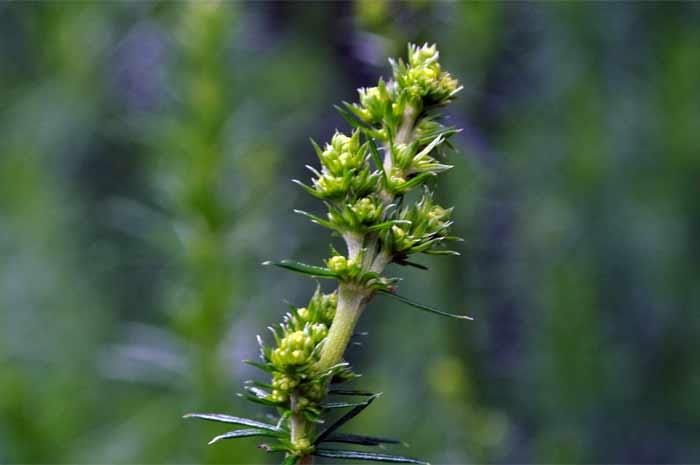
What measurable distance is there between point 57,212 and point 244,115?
942 mm

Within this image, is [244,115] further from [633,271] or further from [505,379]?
[633,271]

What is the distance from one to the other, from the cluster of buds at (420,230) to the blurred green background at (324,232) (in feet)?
2.79

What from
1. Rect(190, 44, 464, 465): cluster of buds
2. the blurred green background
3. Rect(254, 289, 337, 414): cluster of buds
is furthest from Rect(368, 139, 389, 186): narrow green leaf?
the blurred green background

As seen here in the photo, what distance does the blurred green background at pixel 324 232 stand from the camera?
1598 millimetres

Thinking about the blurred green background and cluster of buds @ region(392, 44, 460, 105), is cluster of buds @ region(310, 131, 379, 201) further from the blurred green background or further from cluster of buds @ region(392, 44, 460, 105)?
the blurred green background

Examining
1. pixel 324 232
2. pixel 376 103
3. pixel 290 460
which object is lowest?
pixel 290 460

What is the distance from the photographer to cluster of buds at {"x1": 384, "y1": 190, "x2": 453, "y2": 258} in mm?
564

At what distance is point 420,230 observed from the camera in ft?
1.98

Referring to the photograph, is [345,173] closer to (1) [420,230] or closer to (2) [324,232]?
(1) [420,230]

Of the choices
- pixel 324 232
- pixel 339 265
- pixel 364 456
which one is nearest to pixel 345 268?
pixel 339 265

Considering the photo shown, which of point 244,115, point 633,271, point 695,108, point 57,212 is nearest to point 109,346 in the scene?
point 57,212

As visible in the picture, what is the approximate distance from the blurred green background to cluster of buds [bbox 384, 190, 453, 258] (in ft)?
2.79

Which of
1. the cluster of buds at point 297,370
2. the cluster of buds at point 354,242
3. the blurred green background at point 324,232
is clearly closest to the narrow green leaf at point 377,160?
the cluster of buds at point 354,242

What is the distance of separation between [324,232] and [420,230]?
2.12 meters
